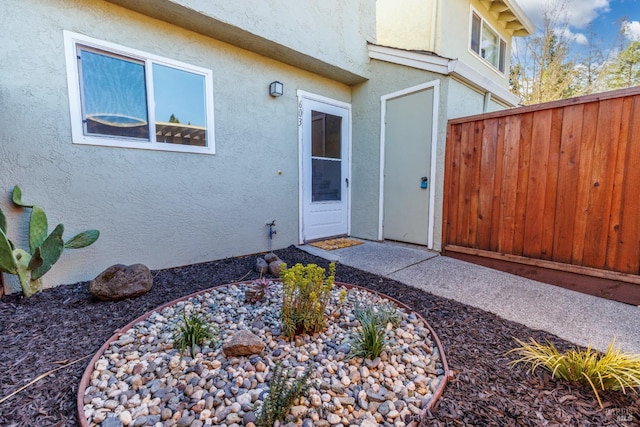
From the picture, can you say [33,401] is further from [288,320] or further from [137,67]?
[137,67]

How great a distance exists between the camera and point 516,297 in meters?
2.57

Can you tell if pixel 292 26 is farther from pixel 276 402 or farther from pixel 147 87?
pixel 276 402

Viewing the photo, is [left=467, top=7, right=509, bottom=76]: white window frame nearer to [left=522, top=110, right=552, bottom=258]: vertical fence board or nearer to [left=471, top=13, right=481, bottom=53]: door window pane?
[left=471, top=13, right=481, bottom=53]: door window pane

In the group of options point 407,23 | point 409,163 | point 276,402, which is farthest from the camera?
point 407,23

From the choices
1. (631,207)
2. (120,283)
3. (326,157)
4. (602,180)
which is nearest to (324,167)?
(326,157)

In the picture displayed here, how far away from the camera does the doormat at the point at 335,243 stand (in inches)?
168

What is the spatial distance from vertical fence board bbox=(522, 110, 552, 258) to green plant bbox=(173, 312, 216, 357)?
3271mm

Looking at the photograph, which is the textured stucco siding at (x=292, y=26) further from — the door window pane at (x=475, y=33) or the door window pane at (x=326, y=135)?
the door window pane at (x=475, y=33)

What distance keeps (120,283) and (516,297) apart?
3.59m

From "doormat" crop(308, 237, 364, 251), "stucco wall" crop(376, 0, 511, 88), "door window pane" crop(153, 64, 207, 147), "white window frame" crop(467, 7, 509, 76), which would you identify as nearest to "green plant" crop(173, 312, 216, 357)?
"door window pane" crop(153, 64, 207, 147)

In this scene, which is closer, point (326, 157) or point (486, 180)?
point (486, 180)

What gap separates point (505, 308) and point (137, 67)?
14.1ft

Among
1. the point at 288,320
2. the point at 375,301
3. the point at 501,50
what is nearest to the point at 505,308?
the point at 375,301

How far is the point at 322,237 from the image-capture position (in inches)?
185
